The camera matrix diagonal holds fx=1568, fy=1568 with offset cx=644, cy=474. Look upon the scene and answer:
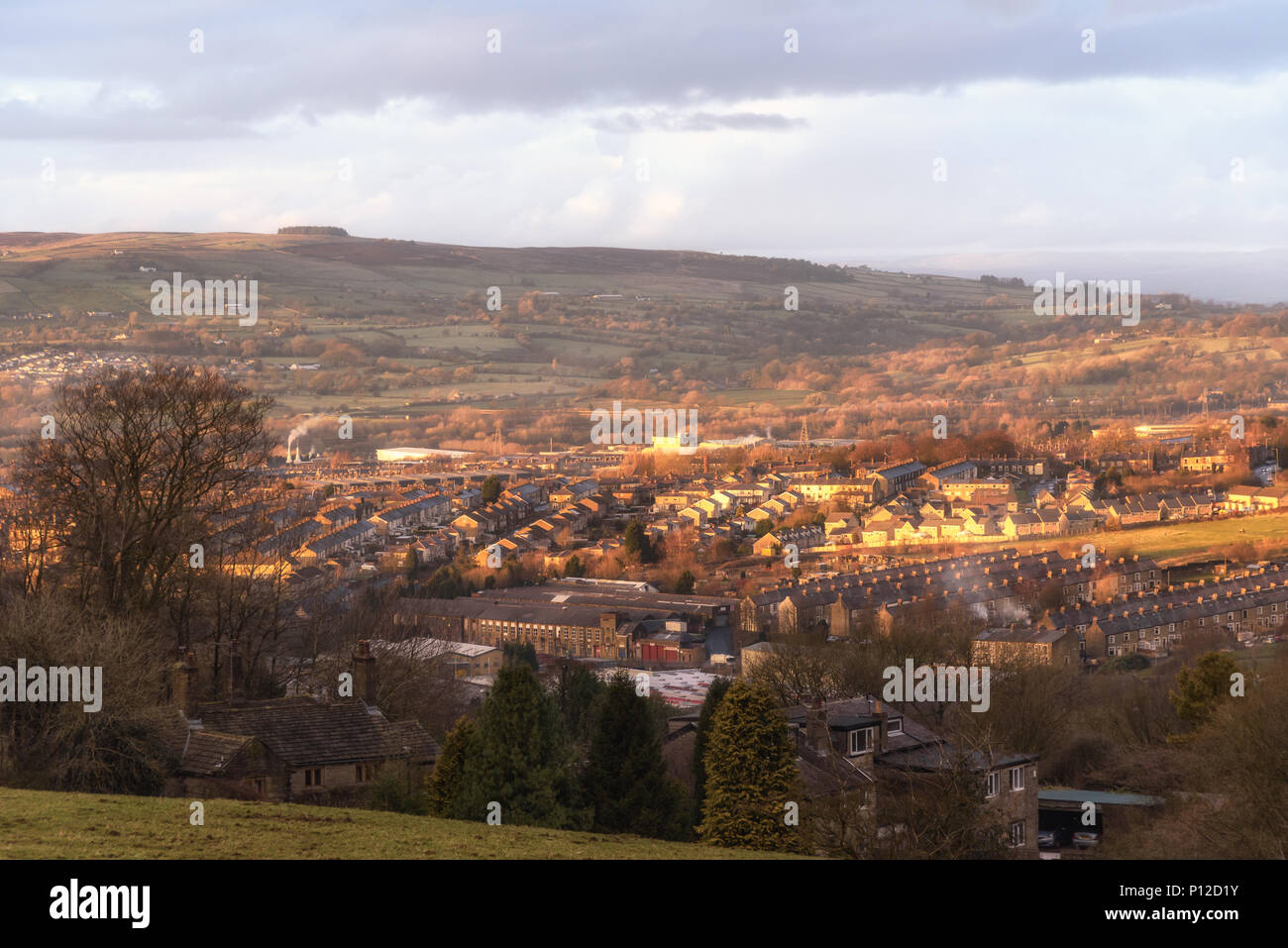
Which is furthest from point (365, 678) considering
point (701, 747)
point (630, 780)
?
point (701, 747)

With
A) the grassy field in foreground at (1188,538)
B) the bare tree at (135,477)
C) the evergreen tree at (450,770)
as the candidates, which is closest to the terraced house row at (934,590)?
the grassy field in foreground at (1188,538)

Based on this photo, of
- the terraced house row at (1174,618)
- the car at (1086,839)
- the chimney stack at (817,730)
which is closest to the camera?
the chimney stack at (817,730)

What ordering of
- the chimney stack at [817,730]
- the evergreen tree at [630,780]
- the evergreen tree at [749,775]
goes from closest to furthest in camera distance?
the evergreen tree at [749,775] < the evergreen tree at [630,780] < the chimney stack at [817,730]

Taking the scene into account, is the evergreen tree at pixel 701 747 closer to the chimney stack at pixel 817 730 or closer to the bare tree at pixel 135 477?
the chimney stack at pixel 817 730

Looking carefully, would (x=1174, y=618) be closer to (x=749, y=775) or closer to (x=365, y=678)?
(x=749, y=775)

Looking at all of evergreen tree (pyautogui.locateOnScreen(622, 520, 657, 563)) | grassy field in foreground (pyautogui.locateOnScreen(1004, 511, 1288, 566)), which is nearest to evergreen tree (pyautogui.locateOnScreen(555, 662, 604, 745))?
grassy field in foreground (pyautogui.locateOnScreen(1004, 511, 1288, 566))

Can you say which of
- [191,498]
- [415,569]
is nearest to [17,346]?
[415,569]
